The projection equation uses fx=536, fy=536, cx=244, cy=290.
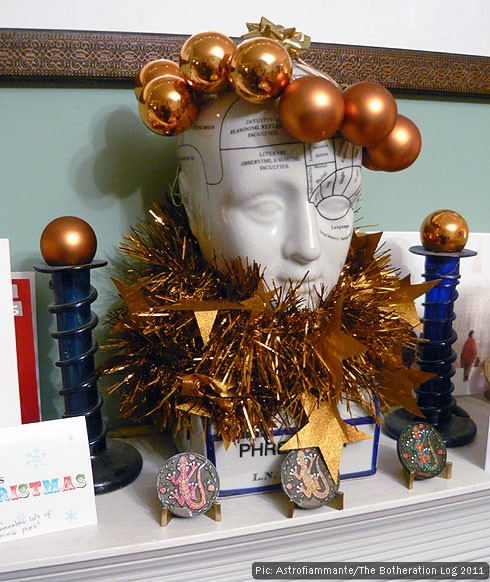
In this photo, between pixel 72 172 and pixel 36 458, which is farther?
pixel 72 172

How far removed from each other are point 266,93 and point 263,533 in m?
0.44

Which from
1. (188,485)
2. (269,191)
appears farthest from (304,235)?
(188,485)

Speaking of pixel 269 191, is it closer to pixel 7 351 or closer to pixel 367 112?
pixel 367 112

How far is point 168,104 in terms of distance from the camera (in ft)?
1.74

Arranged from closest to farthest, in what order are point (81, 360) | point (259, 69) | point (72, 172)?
point (259, 69) < point (81, 360) < point (72, 172)

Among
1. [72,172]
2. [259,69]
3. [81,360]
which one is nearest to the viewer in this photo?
[259,69]

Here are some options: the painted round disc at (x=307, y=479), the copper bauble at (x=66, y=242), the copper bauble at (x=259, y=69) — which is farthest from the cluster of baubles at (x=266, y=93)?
the painted round disc at (x=307, y=479)

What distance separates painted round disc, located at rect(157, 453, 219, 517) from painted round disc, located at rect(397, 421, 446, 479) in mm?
220

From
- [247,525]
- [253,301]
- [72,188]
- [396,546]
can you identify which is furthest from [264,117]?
[396,546]

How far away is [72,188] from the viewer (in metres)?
0.71

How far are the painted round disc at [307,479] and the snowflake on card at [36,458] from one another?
24cm

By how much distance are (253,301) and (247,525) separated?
0.74ft

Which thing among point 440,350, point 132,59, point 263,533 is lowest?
point 263,533

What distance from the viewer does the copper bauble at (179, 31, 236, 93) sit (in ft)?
1.69
